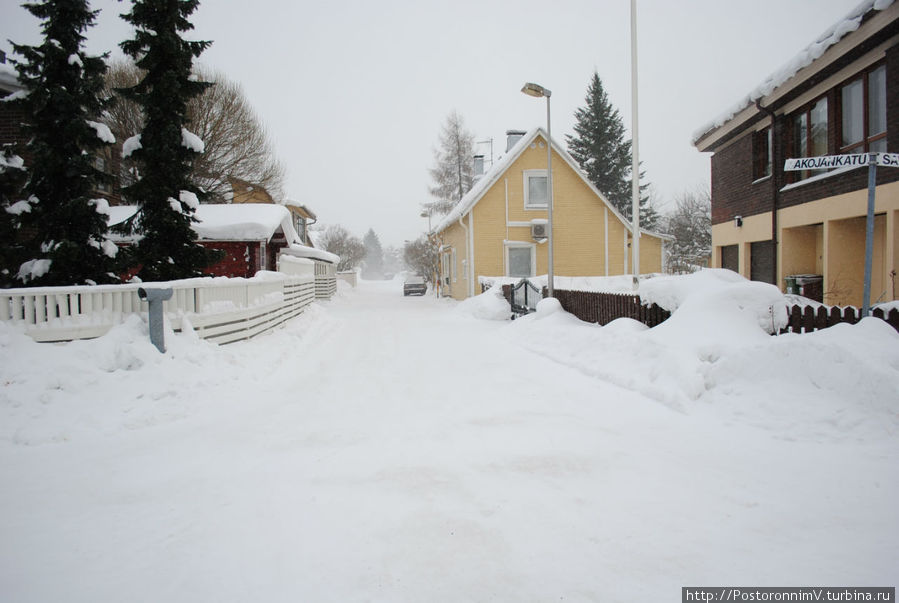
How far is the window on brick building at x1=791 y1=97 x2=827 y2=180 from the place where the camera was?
10.0m

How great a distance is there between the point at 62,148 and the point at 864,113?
14895 millimetres

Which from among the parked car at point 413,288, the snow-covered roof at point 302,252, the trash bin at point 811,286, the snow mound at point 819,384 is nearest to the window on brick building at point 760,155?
the trash bin at point 811,286

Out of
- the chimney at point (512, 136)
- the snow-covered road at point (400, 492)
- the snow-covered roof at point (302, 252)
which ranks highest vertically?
the chimney at point (512, 136)

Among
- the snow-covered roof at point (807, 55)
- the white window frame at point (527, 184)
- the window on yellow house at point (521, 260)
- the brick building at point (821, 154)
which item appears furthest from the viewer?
the window on yellow house at point (521, 260)

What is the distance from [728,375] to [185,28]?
12.6m

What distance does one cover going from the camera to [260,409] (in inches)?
228

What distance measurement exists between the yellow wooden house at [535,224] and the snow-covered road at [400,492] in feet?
55.9

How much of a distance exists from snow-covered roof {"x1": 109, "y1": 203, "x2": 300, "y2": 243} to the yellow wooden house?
892 centimetres

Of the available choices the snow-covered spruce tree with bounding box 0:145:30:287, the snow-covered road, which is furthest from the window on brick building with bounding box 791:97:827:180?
the snow-covered spruce tree with bounding box 0:145:30:287

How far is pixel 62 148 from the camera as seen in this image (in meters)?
8.59

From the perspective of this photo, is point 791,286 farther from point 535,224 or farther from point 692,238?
point 692,238

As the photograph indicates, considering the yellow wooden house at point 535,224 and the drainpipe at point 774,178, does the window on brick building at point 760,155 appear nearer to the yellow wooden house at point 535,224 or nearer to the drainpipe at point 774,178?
the drainpipe at point 774,178

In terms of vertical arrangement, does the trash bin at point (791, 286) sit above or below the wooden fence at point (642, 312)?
above

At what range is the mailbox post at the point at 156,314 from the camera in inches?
257
